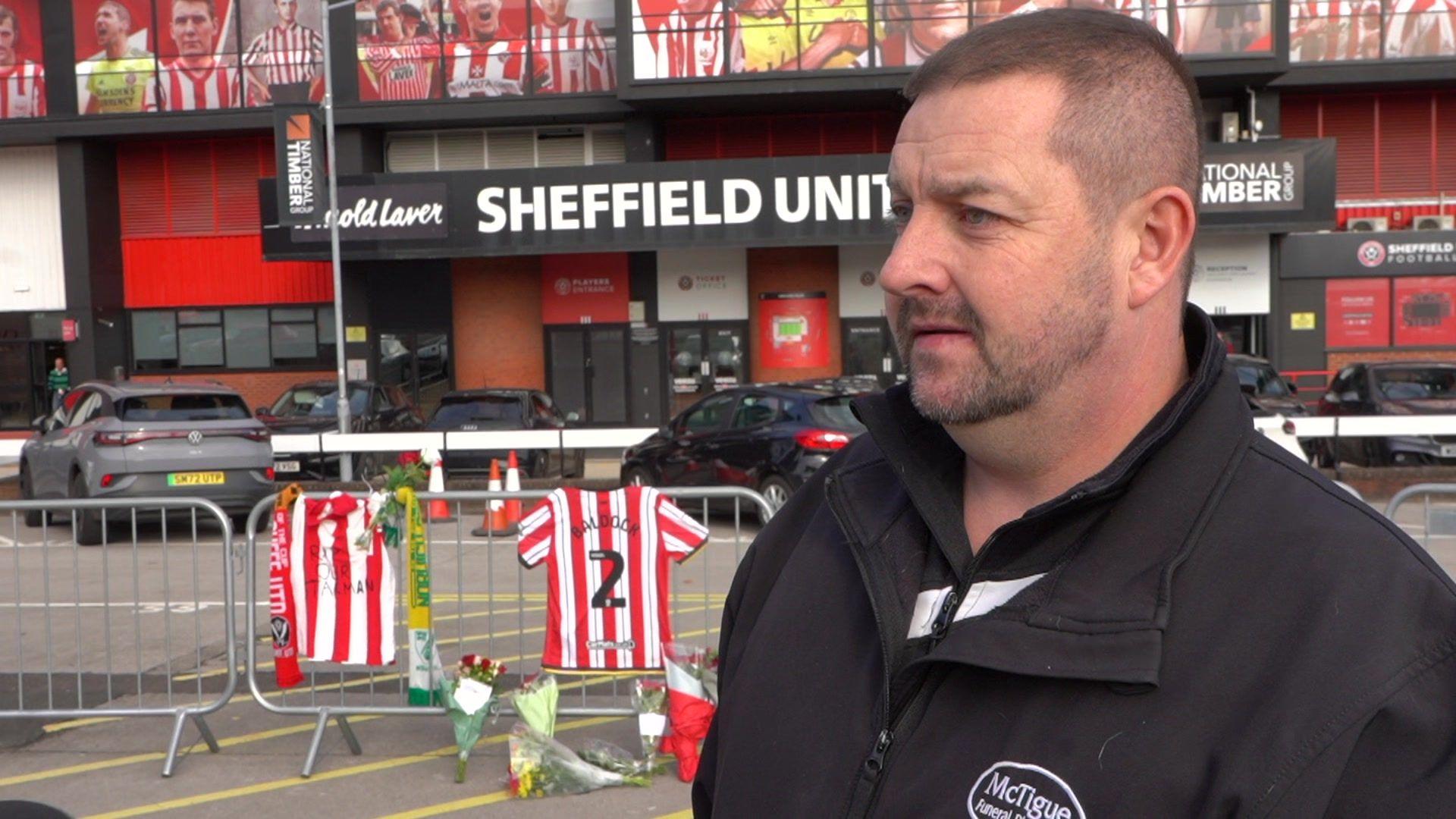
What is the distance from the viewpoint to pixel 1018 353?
1726mm

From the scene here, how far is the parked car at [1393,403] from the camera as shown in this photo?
17.1 metres

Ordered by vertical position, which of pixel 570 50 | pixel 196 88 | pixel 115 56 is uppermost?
pixel 115 56

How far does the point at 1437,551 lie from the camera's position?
22.4ft

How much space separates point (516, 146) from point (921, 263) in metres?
29.0

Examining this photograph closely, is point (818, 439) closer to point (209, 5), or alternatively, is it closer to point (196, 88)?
point (196, 88)

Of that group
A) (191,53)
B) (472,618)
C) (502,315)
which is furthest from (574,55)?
(472,618)

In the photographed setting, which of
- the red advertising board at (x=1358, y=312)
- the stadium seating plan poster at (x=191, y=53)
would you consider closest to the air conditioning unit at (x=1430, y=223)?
the red advertising board at (x=1358, y=312)

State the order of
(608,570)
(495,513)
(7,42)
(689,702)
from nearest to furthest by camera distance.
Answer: (689,702) < (608,570) < (495,513) < (7,42)

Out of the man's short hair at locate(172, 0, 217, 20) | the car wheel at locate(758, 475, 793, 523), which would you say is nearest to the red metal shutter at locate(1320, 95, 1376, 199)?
the car wheel at locate(758, 475, 793, 523)

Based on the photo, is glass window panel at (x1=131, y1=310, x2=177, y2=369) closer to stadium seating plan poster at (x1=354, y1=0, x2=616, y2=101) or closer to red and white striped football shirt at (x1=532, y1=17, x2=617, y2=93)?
stadium seating plan poster at (x1=354, y1=0, x2=616, y2=101)

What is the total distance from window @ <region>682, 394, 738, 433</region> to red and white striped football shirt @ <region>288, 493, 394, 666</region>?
8.83 metres

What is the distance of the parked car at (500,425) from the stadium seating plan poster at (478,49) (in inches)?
408

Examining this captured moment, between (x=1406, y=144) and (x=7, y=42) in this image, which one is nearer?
(x=1406, y=144)

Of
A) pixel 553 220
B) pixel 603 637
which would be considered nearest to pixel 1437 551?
pixel 603 637
